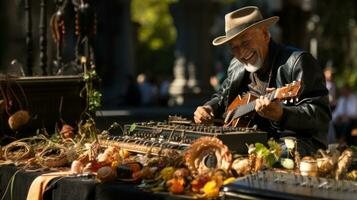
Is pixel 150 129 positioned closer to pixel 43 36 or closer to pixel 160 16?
pixel 43 36

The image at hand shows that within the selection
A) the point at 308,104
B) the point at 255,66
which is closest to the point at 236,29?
the point at 255,66

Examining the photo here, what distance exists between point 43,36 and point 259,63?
351 cm

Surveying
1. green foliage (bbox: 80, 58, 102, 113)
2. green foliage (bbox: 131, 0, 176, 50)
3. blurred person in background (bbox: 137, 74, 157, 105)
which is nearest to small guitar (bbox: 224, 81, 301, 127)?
green foliage (bbox: 80, 58, 102, 113)

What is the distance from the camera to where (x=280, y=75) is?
4922mm

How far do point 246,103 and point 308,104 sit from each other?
1.55ft

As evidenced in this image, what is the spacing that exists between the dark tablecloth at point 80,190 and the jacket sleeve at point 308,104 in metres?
1.26

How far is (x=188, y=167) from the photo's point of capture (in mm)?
3848

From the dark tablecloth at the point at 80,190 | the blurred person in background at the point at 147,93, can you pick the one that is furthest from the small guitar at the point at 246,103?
the blurred person in background at the point at 147,93

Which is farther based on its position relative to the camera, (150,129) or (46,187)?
(150,129)

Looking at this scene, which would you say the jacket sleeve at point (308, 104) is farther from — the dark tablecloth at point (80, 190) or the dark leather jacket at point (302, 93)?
the dark tablecloth at point (80, 190)

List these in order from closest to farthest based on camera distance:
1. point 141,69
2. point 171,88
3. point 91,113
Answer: point 91,113, point 171,88, point 141,69

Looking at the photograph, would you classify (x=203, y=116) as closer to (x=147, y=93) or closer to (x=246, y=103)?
(x=246, y=103)

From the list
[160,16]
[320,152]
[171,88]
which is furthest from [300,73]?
[160,16]

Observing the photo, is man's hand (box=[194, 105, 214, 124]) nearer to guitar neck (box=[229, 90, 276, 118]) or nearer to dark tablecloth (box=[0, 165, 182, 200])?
guitar neck (box=[229, 90, 276, 118])
